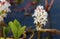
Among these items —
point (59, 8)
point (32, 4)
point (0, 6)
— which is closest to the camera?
point (0, 6)

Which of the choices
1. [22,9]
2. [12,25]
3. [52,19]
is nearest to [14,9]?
[22,9]

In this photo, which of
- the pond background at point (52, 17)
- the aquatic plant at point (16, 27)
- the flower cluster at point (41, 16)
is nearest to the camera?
the aquatic plant at point (16, 27)

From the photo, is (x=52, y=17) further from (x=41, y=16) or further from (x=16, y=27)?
(x=16, y=27)

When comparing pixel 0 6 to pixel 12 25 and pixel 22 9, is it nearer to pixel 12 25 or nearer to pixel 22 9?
pixel 12 25

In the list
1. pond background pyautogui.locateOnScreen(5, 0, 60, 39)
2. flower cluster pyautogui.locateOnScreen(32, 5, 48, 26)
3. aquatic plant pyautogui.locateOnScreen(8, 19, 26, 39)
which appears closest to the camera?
aquatic plant pyautogui.locateOnScreen(8, 19, 26, 39)

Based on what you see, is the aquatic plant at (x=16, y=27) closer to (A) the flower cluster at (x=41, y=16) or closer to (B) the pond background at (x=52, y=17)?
(A) the flower cluster at (x=41, y=16)

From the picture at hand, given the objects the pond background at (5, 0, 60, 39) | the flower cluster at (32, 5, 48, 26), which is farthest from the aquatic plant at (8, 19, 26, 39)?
the pond background at (5, 0, 60, 39)

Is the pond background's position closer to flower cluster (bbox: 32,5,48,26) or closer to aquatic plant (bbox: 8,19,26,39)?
flower cluster (bbox: 32,5,48,26)

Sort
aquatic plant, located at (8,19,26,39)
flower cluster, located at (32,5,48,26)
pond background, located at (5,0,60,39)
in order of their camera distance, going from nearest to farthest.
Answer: aquatic plant, located at (8,19,26,39) < flower cluster, located at (32,5,48,26) < pond background, located at (5,0,60,39)

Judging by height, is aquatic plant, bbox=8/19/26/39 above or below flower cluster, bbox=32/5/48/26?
below

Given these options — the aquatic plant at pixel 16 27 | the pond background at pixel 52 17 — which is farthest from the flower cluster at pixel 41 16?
the pond background at pixel 52 17

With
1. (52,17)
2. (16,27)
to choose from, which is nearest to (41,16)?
(16,27)
